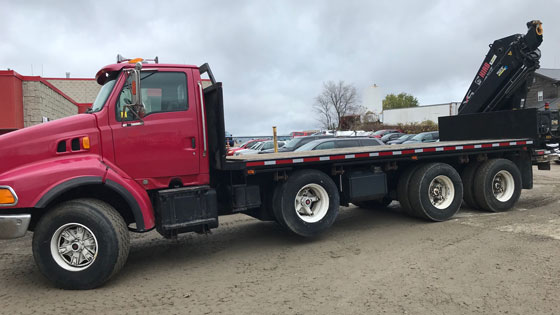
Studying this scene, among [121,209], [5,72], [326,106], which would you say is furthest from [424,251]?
[326,106]

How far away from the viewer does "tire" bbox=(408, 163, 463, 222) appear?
23.4ft

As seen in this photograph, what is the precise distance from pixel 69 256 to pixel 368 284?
353 cm

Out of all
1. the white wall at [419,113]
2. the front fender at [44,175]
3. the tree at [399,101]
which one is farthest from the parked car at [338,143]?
the tree at [399,101]

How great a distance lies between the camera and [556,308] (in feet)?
12.1

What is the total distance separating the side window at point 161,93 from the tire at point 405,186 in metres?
4.27

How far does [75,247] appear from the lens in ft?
15.4

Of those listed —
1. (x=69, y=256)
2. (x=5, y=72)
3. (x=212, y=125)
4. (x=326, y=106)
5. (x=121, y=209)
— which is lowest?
(x=69, y=256)

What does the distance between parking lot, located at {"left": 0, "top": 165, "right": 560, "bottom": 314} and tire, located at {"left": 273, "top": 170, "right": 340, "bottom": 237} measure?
34cm

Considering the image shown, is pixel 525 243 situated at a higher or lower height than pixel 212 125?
lower

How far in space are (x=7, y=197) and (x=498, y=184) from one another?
851 centimetres

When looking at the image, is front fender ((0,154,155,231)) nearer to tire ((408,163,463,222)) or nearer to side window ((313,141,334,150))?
tire ((408,163,463,222))

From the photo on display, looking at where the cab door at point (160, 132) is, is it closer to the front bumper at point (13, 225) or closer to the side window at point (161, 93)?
the side window at point (161, 93)

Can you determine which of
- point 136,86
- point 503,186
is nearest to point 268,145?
point 503,186

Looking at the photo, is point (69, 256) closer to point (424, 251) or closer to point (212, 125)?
point (212, 125)
